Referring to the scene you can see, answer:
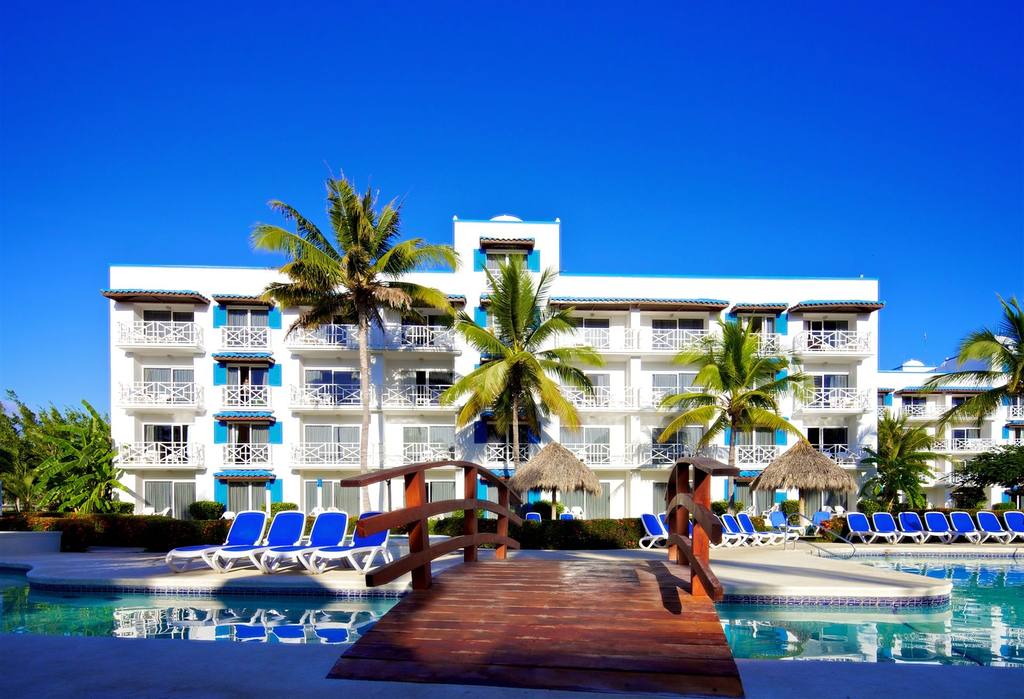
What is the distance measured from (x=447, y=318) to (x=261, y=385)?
8110 mm

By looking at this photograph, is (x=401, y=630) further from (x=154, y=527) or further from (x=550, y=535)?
(x=154, y=527)

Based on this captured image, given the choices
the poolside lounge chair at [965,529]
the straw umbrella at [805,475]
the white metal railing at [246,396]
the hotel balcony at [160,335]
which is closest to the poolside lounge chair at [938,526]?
the poolside lounge chair at [965,529]

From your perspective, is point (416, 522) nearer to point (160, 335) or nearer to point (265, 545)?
point (265, 545)

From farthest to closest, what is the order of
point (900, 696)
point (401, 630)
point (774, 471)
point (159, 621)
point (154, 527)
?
point (774, 471), point (154, 527), point (159, 621), point (401, 630), point (900, 696)

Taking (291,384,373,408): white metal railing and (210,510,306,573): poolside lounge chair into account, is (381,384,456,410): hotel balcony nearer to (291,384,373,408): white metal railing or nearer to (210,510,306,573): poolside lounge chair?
(291,384,373,408): white metal railing

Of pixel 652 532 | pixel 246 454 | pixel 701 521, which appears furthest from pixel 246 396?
pixel 701 521

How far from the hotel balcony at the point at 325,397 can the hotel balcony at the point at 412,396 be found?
29.8 inches

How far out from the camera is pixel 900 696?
391 centimetres

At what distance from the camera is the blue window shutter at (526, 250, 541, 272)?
28.7 m

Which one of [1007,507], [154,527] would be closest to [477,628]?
[154,527]

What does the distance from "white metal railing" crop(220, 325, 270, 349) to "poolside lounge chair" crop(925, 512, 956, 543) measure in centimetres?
2296

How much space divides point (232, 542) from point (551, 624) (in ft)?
30.9

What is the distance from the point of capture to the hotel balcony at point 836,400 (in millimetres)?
28703

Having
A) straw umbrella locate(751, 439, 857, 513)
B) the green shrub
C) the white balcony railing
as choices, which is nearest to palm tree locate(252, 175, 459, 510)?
the white balcony railing
